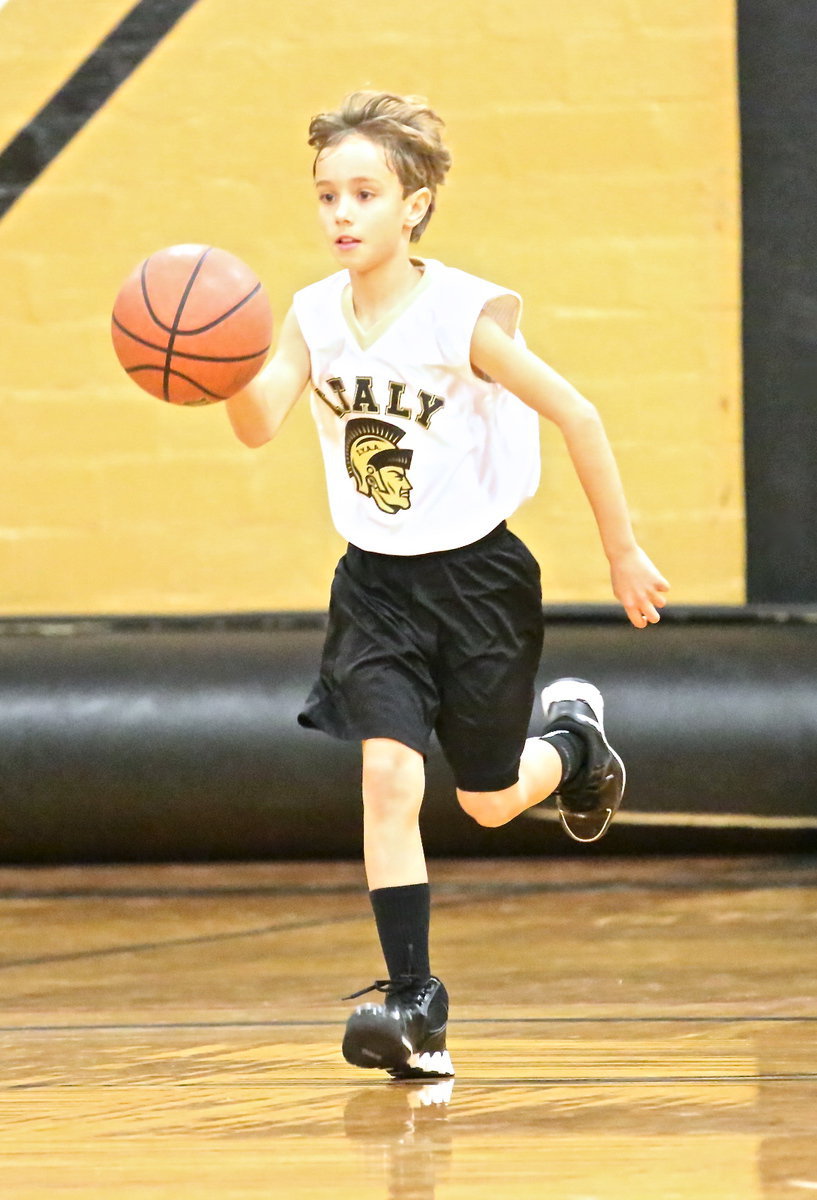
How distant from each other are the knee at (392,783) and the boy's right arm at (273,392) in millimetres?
522

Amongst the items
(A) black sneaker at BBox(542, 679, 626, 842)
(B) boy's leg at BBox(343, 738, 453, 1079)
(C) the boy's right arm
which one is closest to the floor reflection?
(B) boy's leg at BBox(343, 738, 453, 1079)

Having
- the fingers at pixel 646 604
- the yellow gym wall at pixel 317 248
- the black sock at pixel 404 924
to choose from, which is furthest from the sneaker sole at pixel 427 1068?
the yellow gym wall at pixel 317 248

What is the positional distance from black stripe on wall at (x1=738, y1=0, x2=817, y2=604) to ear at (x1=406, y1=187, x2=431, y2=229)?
6.90 ft

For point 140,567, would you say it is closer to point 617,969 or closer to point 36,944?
point 36,944

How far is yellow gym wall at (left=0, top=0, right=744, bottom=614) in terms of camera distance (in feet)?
14.4

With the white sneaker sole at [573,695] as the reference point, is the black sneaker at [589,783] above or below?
below

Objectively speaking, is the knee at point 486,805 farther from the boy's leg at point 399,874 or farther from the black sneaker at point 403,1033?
the black sneaker at point 403,1033

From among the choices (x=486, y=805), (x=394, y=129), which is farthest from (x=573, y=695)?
(x=394, y=129)

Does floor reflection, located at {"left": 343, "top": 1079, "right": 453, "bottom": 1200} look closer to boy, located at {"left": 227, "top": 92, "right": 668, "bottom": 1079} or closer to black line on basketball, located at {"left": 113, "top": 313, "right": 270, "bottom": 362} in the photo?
boy, located at {"left": 227, "top": 92, "right": 668, "bottom": 1079}

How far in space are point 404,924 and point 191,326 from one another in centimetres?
89

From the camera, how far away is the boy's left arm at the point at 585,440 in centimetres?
237

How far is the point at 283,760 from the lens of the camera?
384 cm

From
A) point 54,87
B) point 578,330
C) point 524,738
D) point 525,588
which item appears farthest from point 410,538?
point 54,87

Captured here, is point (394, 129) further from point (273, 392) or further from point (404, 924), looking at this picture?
point (404, 924)
